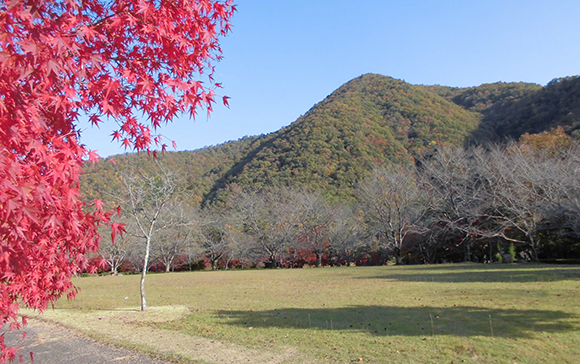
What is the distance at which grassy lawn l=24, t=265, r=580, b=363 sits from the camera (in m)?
5.46

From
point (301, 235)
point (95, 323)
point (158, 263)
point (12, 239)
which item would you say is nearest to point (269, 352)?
point (12, 239)

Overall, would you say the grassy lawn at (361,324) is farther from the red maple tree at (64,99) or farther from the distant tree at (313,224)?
the distant tree at (313,224)

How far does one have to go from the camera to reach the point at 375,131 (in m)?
52.2

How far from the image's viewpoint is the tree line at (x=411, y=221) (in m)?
21.2

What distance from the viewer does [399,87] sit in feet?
223

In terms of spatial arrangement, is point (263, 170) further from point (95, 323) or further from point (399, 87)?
point (95, 323)

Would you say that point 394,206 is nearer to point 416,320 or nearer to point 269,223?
point 269,223

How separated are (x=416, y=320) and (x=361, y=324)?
3.88 ft

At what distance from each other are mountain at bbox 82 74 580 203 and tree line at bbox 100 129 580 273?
575cm

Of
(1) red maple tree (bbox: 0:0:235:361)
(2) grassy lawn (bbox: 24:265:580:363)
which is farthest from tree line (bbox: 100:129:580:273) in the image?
(1) red maple tree (bbox: 0:0:235:361)

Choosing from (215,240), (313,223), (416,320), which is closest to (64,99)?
(416,320)

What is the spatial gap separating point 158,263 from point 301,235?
53.2 feet

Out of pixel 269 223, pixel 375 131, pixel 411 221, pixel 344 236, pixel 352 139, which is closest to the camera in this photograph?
pixel 411 221

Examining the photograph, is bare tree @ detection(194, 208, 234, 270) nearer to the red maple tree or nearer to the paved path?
the paved path
